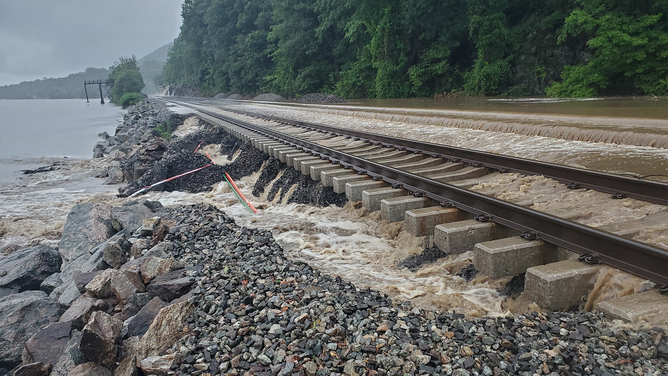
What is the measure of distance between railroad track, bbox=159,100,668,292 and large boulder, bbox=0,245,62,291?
168 inches

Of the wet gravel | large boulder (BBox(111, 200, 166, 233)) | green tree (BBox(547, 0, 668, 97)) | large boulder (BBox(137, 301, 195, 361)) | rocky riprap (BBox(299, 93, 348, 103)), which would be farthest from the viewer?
rocky riprap (BBox(299, 93, 348, 103))

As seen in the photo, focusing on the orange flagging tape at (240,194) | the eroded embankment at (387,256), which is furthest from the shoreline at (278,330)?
the orange flagging tape at (240,194)

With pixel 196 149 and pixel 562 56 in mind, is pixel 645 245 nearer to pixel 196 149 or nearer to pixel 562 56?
pixel 196 149

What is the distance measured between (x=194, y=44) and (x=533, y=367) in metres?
87.7

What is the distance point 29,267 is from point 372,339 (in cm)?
585

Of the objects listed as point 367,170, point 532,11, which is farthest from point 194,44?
point 367,170

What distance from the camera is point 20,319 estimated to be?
4.67 metres

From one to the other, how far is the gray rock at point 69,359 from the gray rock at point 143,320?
366 mm

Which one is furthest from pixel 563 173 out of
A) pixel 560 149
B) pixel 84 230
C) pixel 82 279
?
pixel 84 230

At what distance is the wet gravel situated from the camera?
234cm

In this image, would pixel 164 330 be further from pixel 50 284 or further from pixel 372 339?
pixel 50 284

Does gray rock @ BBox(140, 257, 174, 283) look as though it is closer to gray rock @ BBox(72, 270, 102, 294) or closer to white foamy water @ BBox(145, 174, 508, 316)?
gray rock @ BBox(72, 270, 102, 294)

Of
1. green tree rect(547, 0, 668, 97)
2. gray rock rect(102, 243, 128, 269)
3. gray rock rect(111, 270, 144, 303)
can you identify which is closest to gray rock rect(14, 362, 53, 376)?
gray rock rect(111, 270, 144, 303)

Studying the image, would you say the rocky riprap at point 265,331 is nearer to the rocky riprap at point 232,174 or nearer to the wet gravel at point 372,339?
the wet gravel at point 372,339
